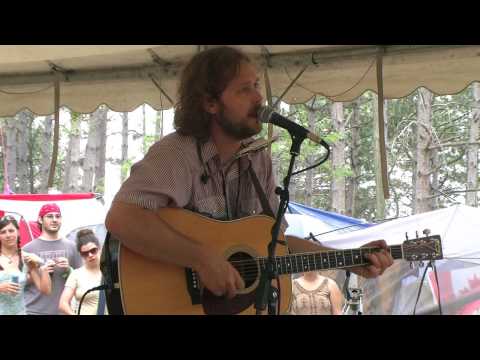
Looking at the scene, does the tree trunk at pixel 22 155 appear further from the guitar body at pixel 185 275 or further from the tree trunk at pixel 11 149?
the guitar body at pixel 185 275

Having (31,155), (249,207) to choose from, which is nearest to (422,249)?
(249,207)

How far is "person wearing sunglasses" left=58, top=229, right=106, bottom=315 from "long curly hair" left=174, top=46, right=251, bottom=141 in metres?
3.74

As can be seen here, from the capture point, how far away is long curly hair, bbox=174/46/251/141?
2832mm

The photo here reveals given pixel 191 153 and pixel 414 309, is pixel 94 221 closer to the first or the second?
pixel 414 309

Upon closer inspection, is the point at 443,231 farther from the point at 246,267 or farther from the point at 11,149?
the point at 11,149

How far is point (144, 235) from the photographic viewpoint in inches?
95.0

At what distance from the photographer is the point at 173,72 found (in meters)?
5.11

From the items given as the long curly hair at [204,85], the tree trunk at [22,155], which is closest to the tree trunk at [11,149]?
the tree trunk at [22,155]

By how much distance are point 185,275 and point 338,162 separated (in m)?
15.9

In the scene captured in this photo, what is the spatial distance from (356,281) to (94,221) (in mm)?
3263

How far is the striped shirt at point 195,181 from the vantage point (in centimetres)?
249
